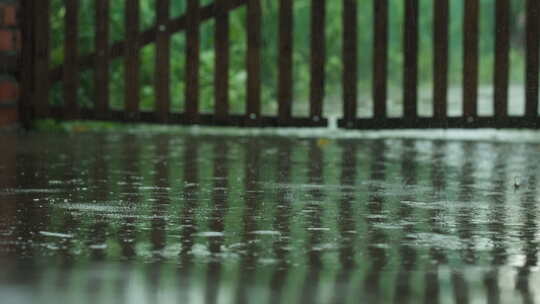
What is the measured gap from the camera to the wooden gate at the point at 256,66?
43.0 feet

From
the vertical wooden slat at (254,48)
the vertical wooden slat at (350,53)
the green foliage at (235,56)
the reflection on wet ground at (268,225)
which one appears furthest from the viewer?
the green foliage at (235,56)

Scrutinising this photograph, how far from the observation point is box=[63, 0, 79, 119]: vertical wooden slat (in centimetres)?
1395

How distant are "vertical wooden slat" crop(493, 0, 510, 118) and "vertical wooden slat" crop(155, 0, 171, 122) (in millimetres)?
2857

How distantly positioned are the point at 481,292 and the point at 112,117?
Answer: 8560 mm

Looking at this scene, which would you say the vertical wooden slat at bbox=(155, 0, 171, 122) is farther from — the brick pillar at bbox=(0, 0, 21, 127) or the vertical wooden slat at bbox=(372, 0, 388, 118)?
the vertical wooden slat at bbox=(372, 0, 388, 118)

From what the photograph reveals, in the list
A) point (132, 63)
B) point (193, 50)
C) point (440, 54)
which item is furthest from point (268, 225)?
point (132, 63)

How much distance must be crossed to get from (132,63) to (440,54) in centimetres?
277

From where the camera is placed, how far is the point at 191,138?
13.6 meters

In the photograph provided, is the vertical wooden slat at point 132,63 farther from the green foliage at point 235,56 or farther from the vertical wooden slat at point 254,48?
the green foliage at point 235,56

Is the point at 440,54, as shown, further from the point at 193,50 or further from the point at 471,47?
the point at 193,50

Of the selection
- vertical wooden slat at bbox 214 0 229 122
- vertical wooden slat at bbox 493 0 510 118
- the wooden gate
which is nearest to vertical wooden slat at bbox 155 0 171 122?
the wooden gate

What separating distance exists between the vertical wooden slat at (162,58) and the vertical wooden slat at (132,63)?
202 mm

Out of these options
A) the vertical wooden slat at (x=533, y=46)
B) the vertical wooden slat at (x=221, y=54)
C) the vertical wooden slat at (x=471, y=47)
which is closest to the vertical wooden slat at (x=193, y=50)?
the vertical wooden slat at (x=221, y=54)

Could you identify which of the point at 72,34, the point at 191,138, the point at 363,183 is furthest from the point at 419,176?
the point at 72,34
